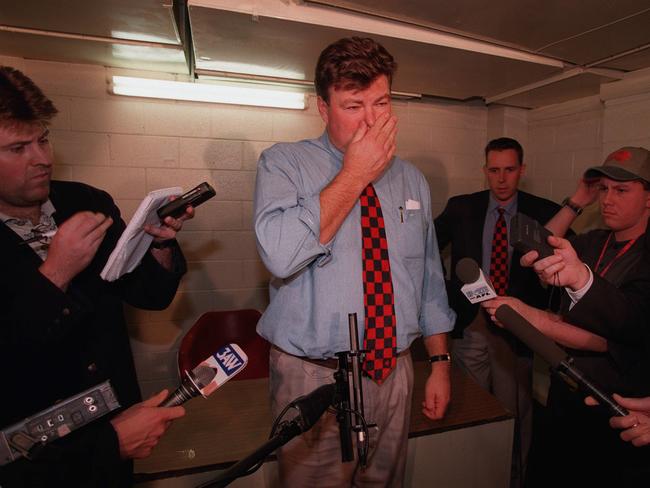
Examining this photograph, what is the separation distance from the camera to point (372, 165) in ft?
3.56

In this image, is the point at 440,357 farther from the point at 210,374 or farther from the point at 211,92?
the point at 211,92

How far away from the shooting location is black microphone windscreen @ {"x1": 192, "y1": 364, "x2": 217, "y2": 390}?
88cm

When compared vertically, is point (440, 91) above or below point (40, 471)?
above

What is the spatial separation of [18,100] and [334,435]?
1279 mm

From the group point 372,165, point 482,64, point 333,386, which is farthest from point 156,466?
point 482,64

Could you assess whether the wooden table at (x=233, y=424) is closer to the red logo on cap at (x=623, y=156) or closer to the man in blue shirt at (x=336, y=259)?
the man in blue shirt at (x=336, y=259)

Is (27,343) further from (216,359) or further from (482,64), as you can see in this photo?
(482,64)

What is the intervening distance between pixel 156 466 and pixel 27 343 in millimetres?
815

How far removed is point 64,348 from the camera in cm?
111

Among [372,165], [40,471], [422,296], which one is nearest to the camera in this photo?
[40,471]

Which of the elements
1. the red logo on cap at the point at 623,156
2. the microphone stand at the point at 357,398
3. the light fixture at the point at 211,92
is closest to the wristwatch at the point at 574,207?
the red logo on cap at the point at 623,156

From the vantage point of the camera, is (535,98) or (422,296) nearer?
(422,296)

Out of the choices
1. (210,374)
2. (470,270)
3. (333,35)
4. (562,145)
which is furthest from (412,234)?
(562,145)

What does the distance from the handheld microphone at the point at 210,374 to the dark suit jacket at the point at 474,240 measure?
1971 mm
